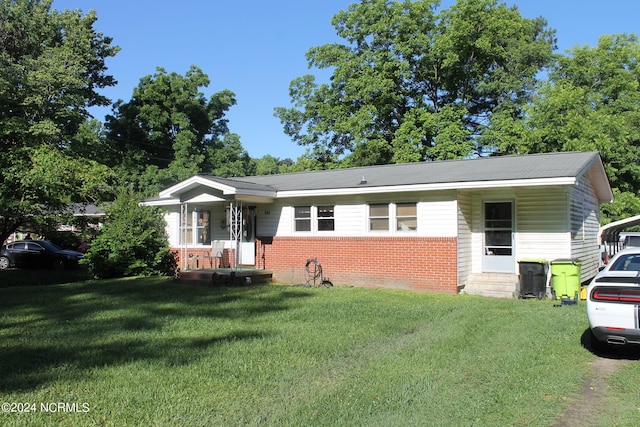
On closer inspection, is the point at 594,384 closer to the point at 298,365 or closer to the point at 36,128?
the point at 298,365

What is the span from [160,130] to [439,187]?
28245 millimetres

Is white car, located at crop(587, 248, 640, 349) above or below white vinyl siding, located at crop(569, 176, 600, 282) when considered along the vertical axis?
below

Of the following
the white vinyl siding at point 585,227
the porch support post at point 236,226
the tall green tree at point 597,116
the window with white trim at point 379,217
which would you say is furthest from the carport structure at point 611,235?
the porch support post at point 236,226

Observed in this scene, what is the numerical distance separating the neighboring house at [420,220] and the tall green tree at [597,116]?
726 centimetres

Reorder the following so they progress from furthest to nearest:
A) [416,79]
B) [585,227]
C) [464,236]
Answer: [416,79], [585,227], [464,236]

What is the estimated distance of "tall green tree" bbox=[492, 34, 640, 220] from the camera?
23891 millimetres

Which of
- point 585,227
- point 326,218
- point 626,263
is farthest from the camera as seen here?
point 326,218

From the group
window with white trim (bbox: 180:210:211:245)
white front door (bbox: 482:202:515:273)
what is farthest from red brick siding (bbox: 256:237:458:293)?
window with white trim (bbox: 180:210:211:245)

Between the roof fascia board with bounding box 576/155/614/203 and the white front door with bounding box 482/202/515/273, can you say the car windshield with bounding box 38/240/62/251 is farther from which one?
the roof fascia board with bounding box 576/155/614/203

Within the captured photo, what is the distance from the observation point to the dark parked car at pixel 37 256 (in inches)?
934

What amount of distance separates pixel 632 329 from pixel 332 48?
30.8 m

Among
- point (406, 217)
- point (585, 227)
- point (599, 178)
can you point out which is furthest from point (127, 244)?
point (599, 178)

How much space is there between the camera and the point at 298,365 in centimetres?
617

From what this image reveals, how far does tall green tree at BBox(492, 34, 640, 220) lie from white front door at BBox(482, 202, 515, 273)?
11.2 m
